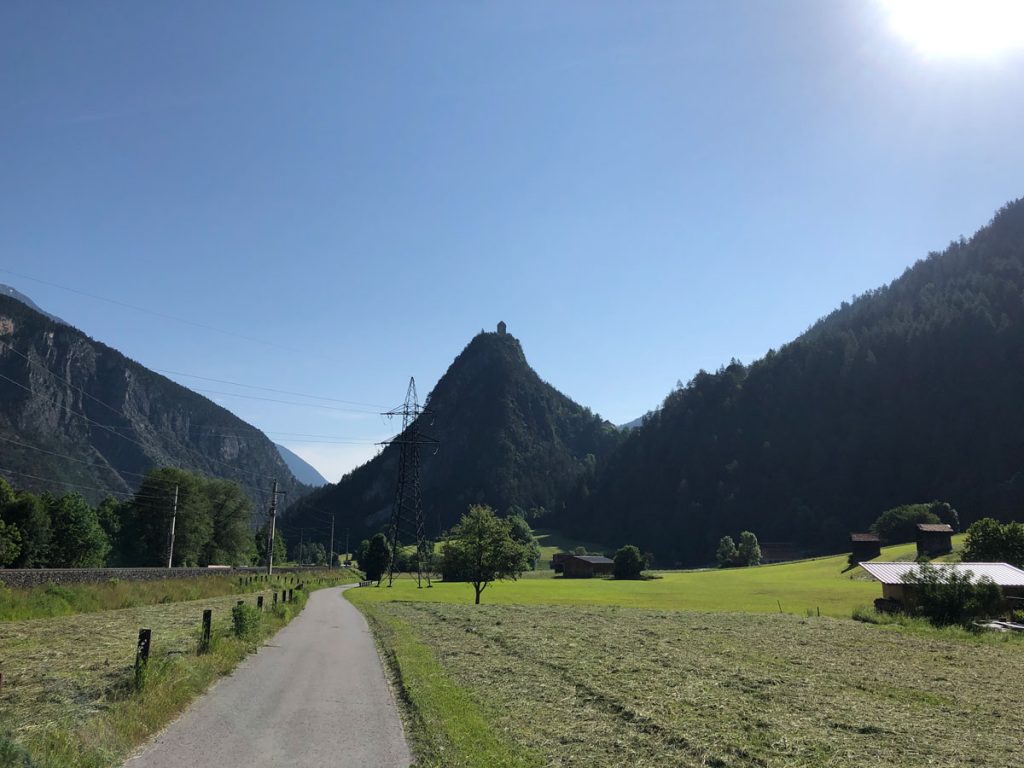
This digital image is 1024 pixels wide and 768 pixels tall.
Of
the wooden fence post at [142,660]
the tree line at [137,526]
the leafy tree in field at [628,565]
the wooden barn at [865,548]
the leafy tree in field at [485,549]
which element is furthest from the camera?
the leafy tree in field at [628,565]

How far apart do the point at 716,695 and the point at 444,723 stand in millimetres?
7161

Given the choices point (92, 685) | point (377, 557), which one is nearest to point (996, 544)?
point (92, 685)

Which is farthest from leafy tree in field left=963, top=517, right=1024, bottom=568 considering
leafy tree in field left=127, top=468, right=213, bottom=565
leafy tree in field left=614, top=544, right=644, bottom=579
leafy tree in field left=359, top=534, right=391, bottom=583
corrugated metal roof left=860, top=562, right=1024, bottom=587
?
leafy tree in field left=127, top=468, right=213, bottom=565

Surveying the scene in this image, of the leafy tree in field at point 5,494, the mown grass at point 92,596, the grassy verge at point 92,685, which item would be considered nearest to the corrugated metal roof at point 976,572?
the grassy verge at point 92,685

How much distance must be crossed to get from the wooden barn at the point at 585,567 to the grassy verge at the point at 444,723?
386ft

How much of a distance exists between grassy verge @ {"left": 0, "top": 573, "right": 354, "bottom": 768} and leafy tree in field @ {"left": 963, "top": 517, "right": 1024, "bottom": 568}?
240 ft

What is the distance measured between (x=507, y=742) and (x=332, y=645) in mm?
17124

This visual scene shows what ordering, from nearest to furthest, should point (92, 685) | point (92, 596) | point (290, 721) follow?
point (290, 721) → point (92, 685) → point (92, 596)

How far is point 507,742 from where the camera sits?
38.3 feet

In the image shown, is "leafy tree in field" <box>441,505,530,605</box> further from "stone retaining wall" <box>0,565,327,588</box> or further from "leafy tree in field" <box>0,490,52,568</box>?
"leafy tree in field" <box>0,490,52,568</box>

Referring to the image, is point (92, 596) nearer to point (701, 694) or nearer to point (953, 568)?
point (701, 694)

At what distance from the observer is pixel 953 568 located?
39.3 meters

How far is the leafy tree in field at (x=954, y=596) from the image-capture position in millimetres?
37906

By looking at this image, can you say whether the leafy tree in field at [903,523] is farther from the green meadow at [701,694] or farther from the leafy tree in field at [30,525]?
the leafy tree in field at [30,525]
